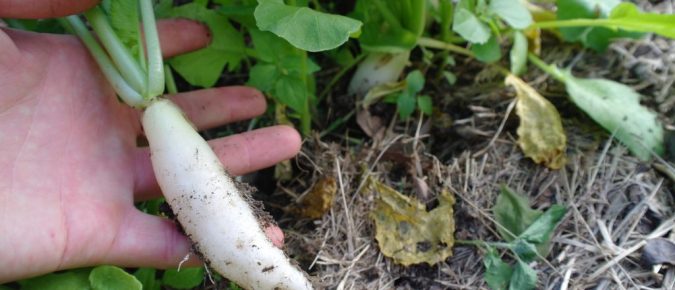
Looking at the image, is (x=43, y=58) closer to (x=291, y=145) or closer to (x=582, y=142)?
(x=291, y=145)

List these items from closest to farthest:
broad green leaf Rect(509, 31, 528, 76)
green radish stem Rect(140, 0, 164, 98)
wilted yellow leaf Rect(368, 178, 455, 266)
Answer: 1. green radish stem Rect(140, 0, 164, 98)
2. wilted yellow leaf Rect(368, 178, 455, 266)
3. broad green leaf Rect(509, 31, 528, 76)

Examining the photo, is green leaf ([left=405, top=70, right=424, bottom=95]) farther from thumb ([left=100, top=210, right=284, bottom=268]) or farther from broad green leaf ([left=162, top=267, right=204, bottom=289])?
broad green leaf ([left=162, top=267, right=204, bottom=289])

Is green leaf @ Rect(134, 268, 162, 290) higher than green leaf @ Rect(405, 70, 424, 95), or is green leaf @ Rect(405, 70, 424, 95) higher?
green leaf @ Rect(405, 70, 424, 95)

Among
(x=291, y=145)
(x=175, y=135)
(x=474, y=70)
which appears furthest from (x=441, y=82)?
(x=175, y=135)

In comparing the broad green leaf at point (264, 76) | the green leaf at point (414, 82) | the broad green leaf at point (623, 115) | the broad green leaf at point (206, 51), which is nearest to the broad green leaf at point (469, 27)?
the green leaf at point (414, 82)

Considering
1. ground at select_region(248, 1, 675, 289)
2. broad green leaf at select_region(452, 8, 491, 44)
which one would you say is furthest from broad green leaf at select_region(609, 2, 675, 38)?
broad green leaf at select_region(452, 8, 491, 44)

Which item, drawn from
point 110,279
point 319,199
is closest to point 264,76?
point 319,199
